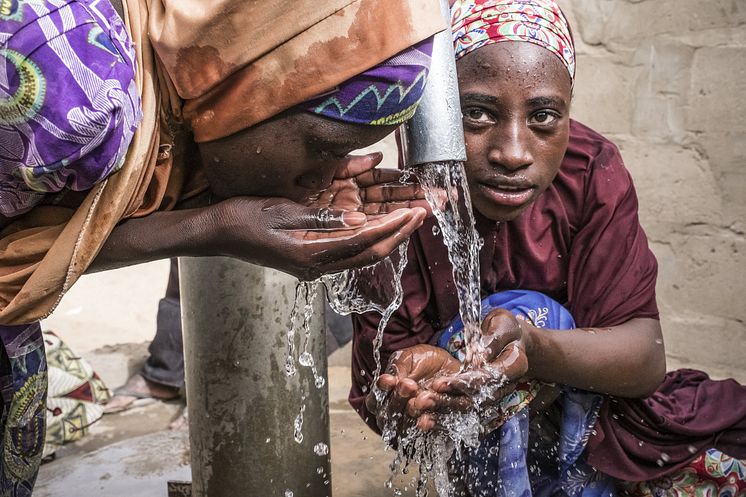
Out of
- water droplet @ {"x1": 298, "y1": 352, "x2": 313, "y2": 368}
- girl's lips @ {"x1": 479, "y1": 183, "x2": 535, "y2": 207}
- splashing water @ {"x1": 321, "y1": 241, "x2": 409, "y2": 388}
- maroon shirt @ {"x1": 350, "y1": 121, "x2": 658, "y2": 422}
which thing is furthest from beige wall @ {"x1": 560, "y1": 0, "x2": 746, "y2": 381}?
water droplet @ {"x1": 298, "y1": 352, "x2": 313, "y2": 368}

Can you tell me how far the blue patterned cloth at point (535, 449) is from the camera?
222 centimetres

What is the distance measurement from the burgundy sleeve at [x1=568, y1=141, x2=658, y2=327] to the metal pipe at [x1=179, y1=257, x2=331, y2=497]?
0.67 meters

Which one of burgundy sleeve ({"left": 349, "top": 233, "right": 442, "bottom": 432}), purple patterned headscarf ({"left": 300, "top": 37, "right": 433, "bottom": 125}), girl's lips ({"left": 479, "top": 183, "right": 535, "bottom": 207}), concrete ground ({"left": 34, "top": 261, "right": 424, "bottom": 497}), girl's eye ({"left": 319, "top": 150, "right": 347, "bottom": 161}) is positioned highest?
purple patterned headscarf ({"left": 300, "top": 37, "right": 433, "bottom": 125})

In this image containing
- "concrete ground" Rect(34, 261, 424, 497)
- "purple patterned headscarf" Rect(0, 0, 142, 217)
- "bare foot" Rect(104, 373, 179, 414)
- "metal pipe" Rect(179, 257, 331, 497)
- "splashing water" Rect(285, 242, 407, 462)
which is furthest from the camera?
"bare foot" Rect(104, 373, 179, 414)

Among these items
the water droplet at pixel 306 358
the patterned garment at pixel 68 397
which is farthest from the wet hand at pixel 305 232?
the patterned garment at pixel 68 397

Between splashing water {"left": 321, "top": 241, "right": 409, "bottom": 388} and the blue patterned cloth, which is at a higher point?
splashing water {"left": 321, "top": 241, "right": 409, "bottom": 388}

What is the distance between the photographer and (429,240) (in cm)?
231

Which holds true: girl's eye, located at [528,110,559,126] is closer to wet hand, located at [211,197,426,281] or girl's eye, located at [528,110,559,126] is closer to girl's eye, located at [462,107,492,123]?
girl's eye, located at [462,107,492,123]

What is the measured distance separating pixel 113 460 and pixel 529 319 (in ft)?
5.34

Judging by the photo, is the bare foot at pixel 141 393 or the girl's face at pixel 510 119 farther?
the bare foot at pixel 141 393

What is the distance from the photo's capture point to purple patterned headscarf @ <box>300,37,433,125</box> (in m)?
1.46

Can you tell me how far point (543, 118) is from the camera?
2115mm

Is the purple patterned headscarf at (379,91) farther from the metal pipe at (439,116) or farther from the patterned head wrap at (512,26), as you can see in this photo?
the patterned head wrap at (512,26)

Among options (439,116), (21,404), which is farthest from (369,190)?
(21,404)
